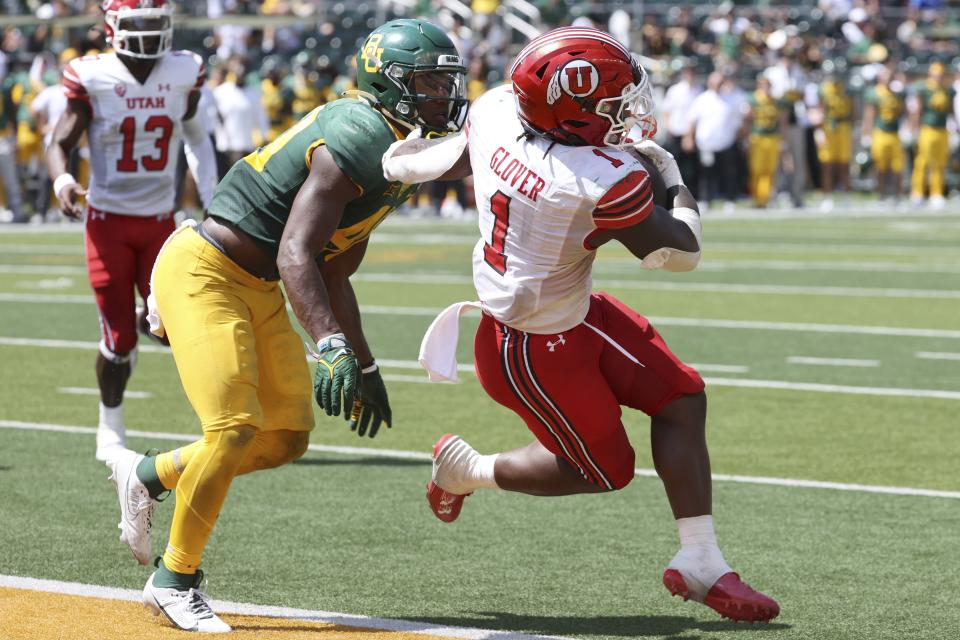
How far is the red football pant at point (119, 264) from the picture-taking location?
7211mm

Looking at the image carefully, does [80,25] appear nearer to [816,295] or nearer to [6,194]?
[6,194]

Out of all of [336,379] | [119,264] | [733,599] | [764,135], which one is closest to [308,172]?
[336,379]

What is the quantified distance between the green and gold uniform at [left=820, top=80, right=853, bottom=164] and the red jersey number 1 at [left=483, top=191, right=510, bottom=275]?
21969 millimetres

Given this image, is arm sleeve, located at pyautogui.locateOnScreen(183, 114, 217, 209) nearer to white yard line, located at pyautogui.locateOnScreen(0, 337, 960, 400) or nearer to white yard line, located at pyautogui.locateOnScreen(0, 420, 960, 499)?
white yard line, located at pyautogui.locateOnScreen(0, 420, 960, 499)

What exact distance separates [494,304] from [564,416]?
36 cm

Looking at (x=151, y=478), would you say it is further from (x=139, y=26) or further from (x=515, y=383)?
(x=139, y=26)

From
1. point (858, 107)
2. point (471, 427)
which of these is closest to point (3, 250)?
point (471, 427)

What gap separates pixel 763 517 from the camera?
6.23 meters

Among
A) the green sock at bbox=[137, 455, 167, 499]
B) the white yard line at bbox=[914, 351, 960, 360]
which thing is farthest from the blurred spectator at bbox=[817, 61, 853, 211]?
the green sock at bbox=[137, 455, 167, 499]

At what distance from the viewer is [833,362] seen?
10.2 meters

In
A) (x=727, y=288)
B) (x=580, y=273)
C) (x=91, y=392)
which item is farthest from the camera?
(x=727, y=288)

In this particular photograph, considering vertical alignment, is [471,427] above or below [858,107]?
above

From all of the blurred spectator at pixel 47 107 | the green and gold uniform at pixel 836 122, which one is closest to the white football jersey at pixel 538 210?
the blurred spectator at pixel 47 107

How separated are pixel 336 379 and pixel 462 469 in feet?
3.04
